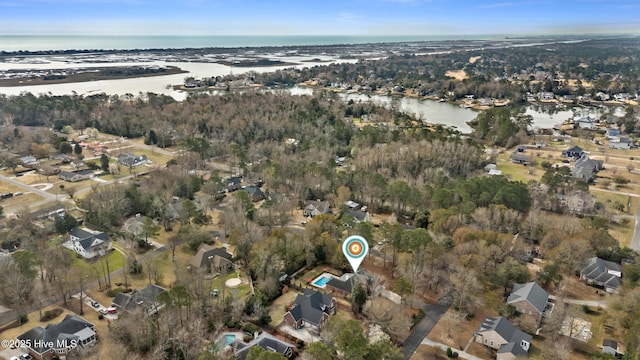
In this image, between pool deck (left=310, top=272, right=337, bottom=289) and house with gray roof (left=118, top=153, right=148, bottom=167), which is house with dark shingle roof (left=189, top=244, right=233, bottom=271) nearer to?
pool deck (left=310, top=272, right=337, bottom=289)

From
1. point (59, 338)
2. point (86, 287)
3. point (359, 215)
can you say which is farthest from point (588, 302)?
point (86, 287)

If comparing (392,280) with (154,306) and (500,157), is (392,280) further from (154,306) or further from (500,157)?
(500,157)

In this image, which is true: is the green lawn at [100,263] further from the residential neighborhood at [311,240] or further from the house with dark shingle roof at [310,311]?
the house with dark shingle roof at [310,311]

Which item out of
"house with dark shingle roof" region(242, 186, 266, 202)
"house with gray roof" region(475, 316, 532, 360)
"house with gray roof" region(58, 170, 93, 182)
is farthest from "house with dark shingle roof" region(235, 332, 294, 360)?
"house with gray roof" region(58, 170, 93, 182)

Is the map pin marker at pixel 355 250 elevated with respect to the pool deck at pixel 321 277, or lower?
elevated

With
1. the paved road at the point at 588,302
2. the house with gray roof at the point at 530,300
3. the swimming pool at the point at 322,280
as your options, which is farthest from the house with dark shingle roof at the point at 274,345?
the paved road at the point at 588,302
